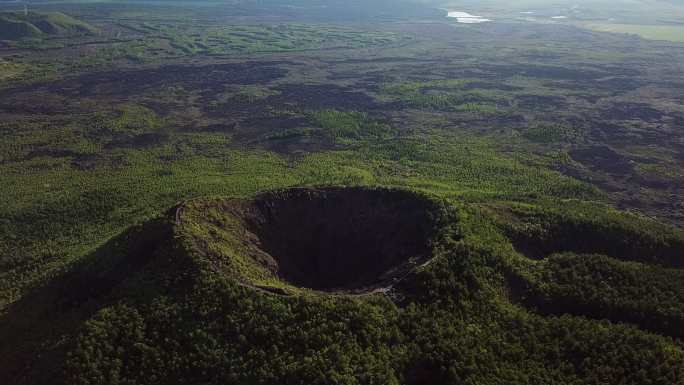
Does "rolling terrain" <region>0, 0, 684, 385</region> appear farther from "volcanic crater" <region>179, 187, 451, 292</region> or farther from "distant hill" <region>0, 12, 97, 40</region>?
"distant hill" <region>0, 12, 97, 40</region>

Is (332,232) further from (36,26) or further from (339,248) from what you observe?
(36,26)

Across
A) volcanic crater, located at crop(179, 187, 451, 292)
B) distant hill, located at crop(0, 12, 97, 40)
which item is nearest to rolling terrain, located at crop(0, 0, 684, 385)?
volcanic crater, located at crop(179, 187, 451, 292)

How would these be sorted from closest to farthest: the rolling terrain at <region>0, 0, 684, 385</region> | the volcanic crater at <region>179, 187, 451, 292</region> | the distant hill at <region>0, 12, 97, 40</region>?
the rolling terrain at <region>0, 0, 684, 385</region>, the volcanic crater at <region>179, 187, 451, 292</region>, the distant hill at <region>0, 12, 97, 40</region>

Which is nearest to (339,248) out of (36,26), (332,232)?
(332,232)

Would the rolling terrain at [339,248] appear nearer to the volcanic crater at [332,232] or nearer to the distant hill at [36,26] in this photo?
the volcanic crater at [332,232]

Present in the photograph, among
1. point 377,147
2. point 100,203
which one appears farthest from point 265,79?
point 100,203

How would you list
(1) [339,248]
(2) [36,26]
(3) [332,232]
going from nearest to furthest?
1. (1) [339,248]
2. (3) [332,232]
3. (2) [36,26]

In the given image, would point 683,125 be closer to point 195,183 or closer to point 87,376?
point 195,183

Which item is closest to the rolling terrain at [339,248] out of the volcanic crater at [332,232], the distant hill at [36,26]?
the volcanic crater at [332,232]

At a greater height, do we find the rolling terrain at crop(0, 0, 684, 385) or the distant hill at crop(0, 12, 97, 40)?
the distant hill at crop(0, 12, 97, 40)
